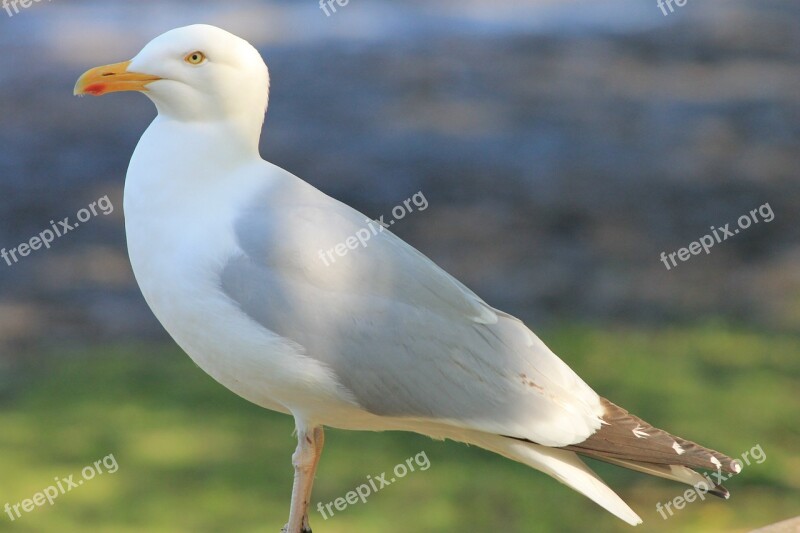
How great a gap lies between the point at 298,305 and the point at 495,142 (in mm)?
5186

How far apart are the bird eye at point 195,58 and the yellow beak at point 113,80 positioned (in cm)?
7

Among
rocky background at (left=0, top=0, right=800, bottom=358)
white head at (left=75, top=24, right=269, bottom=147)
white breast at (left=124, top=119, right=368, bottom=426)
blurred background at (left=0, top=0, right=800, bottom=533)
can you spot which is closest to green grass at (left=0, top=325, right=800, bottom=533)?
blurred background at (left=0, top=0, right=800, bottom=533)

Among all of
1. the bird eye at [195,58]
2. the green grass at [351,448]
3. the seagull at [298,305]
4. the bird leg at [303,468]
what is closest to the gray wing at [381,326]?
the seagull at [298,305]

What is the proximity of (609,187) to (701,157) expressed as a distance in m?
0.69

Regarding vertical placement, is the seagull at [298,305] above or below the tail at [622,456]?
above

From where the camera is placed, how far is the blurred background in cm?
456

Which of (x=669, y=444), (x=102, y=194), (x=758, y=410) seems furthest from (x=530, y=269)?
(x=669, y=444)

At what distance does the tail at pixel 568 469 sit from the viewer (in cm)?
252

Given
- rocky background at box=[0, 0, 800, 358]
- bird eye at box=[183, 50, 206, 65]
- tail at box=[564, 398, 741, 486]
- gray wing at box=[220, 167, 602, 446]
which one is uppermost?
bird eye at box=[183, 50, 206, 65]

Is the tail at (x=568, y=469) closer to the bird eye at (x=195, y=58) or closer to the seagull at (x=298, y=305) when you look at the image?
the seagull at (x=298, y=305)

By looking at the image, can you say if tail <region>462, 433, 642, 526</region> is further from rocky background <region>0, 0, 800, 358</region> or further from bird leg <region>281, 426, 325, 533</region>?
rocky background <region>0, 0, 800, 358</region>

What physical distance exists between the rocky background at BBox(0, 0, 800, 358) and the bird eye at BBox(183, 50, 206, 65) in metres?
3.49

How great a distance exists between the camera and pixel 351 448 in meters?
4.83

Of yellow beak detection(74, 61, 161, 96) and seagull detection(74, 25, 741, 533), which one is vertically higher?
yellow beak detection(74, 61, 161, 96)
